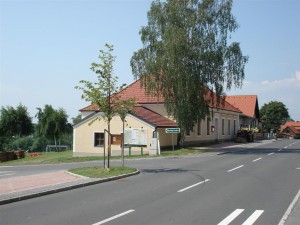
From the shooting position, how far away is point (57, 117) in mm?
60531

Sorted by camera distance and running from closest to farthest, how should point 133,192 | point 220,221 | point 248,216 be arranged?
point 220,221 < point 248,216 < point 133,192

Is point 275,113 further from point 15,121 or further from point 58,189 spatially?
point 58,189

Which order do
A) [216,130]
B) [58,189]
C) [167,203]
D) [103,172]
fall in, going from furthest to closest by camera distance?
[216,130] → [103,172] → [58,189] → [167,203]

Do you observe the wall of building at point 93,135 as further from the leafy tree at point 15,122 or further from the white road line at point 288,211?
the leafy tree at point 15,122

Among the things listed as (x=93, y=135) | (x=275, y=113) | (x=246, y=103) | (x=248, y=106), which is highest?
(x=246, y=103)

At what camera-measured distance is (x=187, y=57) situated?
33.6m

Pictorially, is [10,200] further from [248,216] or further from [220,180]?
[220,180]

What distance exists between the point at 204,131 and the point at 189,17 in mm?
16217

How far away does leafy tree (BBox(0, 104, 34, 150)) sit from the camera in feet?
195

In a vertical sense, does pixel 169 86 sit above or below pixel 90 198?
above

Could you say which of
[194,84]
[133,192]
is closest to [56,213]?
[133,192]

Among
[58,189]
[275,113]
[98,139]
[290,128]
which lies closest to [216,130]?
[98,139]

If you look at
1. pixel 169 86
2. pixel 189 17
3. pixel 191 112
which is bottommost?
pixel 191 112

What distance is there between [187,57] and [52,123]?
109 ft
